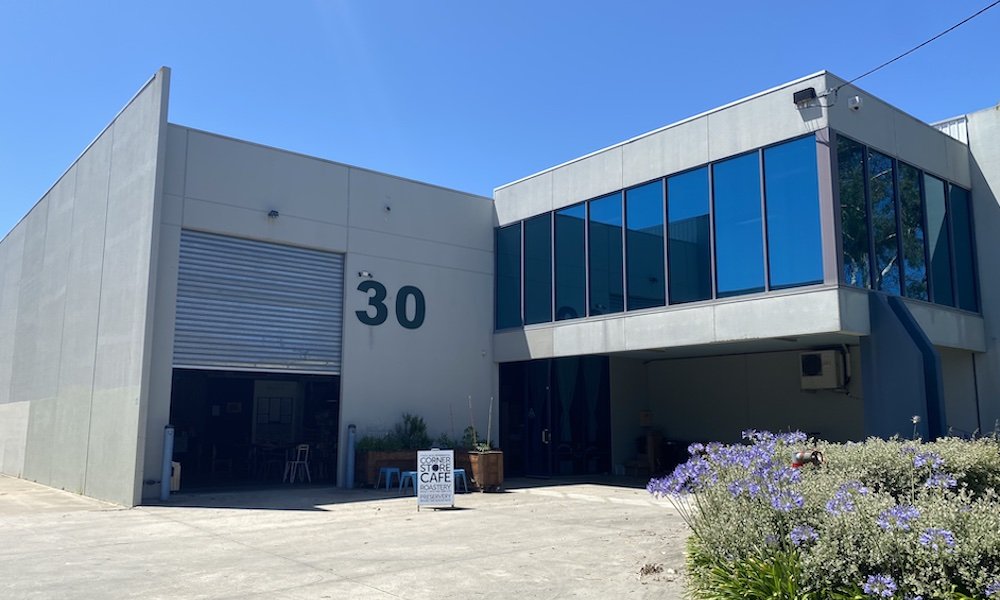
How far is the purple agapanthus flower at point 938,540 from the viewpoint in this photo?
4.20 meters

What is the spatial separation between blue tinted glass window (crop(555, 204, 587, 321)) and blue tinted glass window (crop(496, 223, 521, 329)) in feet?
4.49

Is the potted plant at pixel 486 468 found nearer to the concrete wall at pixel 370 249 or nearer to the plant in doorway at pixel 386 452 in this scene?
the plant in doorway at pixel 386 452

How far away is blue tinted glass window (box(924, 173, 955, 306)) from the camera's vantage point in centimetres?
1426

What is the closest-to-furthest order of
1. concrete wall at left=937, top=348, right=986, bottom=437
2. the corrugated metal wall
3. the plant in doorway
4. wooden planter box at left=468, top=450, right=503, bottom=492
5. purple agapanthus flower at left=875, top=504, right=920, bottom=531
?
purple agapanthus flower at left=875, top=504, right=920, bottom=531
concrete wall at left=937, top=348, right=986, bottom=437
wooden planter box at left=468, top=450, right=503, bottom=492
the corrugated metal wall
the plant in doorway

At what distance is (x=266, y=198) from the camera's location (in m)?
15.6

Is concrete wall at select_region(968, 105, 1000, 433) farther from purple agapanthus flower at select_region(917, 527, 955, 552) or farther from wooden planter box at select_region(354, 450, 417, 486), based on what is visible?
purple agapanthus flower at select_region(917, 527, 955, 552)

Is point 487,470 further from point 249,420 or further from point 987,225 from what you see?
point 987,225

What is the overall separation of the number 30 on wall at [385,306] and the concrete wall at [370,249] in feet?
0.37

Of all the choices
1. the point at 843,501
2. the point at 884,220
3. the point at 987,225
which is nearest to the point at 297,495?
the point at 843,501

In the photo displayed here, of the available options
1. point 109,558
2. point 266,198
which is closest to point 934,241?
point 266,198

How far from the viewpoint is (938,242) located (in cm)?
1447

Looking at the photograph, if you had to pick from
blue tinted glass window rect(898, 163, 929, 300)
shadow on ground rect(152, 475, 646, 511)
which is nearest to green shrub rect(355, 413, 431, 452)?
shadow on ground rect(152, 475, 646, 511)

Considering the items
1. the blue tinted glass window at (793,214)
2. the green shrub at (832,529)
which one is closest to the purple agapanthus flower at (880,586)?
the green shrub at (832,529)

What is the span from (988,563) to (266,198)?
14025 mm
